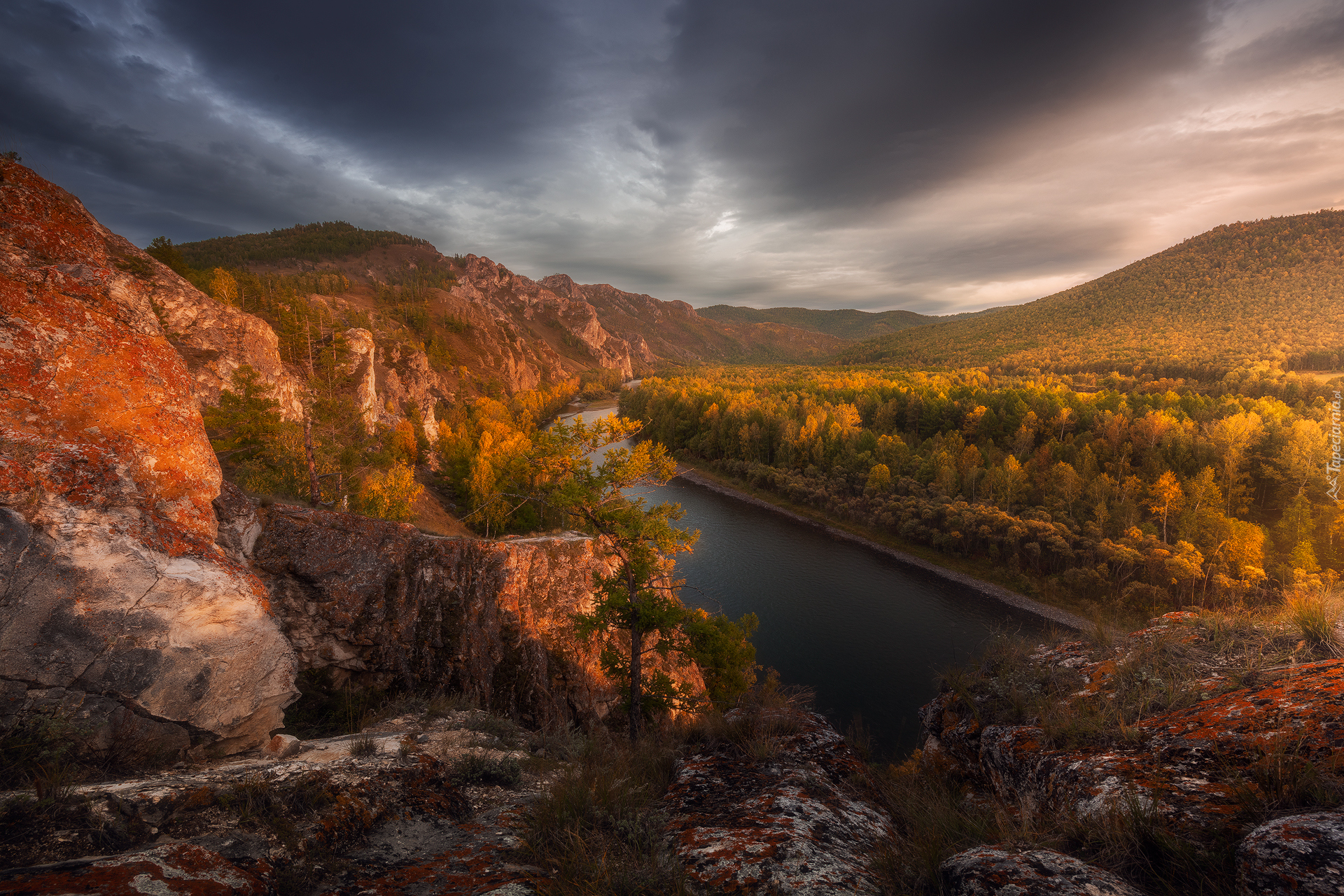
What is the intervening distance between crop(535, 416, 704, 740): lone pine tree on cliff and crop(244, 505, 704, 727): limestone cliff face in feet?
9.95

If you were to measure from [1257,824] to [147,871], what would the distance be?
22.5 ft

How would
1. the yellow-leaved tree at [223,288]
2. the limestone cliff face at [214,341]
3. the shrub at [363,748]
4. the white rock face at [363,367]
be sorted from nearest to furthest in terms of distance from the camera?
the shrub at [363,748] < the limestone cliff face at [214,341] < the yellow-leaved tree at [223,288] < the white rock face at [363,367]

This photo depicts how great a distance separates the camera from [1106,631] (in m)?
8.19

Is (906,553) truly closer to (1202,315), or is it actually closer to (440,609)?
(440,609)

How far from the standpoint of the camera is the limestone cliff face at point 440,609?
998 centimetres

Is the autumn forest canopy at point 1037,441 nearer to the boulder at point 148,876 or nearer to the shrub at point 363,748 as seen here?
the shrub at point 363,748

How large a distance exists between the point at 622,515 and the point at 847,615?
26341 millimetres

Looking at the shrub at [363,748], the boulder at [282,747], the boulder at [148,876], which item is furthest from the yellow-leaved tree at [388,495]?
the boulder at [148,876]

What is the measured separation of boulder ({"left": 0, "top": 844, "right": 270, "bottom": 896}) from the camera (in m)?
2.55

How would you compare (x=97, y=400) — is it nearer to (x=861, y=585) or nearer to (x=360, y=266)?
(x=861, y=585)

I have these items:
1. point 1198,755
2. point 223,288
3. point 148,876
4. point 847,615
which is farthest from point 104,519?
point 223,288

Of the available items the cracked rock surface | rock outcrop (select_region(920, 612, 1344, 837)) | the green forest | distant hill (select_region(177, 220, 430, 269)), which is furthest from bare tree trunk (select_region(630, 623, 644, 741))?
distant hill (select_region(177, 220, 430, 269))

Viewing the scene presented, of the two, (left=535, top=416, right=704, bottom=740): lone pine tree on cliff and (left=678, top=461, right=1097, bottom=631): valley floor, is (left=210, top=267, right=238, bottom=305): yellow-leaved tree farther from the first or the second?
(left=535, top=416, right=704, bottom=740): lone pine tree on cliff

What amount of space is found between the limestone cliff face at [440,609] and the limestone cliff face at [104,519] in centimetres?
227
